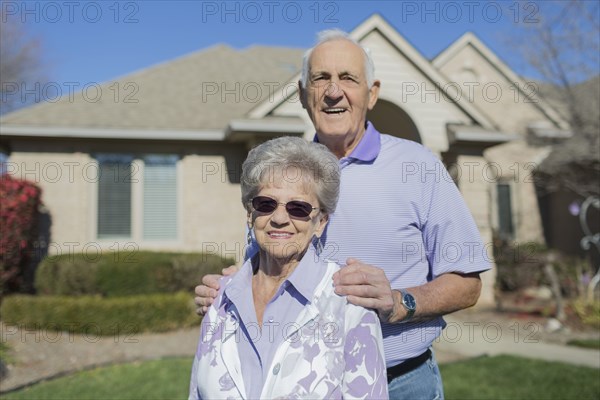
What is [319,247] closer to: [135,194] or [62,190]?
[135,194]

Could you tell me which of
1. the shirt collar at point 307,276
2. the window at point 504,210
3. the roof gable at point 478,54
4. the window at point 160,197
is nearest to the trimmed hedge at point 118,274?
the window at point 160,197

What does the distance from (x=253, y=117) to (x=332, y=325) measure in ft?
32.2

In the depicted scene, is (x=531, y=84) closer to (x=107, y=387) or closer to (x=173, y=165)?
(x=173, y=165)

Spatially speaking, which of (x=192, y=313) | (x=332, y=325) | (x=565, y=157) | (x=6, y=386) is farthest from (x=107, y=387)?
(x=565, y=157)

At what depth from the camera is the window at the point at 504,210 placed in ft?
53.8

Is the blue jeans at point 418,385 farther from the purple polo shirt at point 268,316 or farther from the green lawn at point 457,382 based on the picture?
the green lawn at point 457,382

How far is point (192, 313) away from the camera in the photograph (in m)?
10.2

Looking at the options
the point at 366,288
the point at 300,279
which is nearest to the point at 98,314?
the point at 300,279

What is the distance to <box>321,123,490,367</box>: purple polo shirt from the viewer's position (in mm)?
2412

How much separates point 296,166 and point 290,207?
0.17 metres

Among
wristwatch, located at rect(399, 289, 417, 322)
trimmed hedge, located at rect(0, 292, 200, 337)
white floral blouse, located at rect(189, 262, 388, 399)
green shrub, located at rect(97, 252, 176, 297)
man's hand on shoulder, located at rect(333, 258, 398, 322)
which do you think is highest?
man's hand on shoulder, located at rect(333, 258, 398, 322)

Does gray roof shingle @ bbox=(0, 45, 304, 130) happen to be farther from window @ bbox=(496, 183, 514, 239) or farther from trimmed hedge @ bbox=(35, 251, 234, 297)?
window @ bbox=(496, 183, 514, 239)

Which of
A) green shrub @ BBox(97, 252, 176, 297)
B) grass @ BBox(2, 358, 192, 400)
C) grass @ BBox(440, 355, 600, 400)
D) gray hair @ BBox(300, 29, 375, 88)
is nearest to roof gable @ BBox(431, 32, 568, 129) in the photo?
green shrub @ BBox(97, 252, 176, 297)

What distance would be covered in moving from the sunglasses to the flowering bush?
32.4ft
